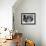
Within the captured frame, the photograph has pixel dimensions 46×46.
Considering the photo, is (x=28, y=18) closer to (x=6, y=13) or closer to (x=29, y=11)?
(x=29, y=11)

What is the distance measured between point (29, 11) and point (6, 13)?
1605mm

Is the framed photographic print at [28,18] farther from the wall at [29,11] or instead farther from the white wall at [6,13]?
the white wall at [6,13]

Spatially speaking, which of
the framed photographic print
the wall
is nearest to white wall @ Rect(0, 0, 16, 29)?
the wall

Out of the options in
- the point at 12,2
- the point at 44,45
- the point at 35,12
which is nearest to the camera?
the point at 12,2

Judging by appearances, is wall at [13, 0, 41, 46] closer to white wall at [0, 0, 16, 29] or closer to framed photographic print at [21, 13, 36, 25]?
framed photographic print at [21, 13, 36, 25]

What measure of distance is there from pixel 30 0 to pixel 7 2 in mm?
1699

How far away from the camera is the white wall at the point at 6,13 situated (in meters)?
4.37

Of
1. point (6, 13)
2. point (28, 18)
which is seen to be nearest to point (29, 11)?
point (28, 18)

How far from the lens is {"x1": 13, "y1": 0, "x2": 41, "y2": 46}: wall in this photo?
570cm

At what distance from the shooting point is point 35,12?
5.69 meters

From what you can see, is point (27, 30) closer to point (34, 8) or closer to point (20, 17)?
point (20, 17)

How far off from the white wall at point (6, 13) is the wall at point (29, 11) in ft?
4.04

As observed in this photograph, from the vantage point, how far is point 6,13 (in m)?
4.43

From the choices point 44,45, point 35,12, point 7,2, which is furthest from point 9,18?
point 44,45
